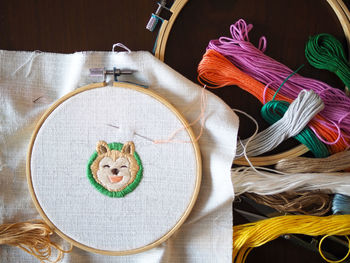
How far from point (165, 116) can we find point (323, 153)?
19.0 inches

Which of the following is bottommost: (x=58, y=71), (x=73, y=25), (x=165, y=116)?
(x=165, y=116)

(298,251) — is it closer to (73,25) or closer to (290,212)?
(290,212)

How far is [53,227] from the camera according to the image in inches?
37.0

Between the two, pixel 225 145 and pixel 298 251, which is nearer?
pixel 225 145

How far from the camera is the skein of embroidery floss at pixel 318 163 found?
0.98 m

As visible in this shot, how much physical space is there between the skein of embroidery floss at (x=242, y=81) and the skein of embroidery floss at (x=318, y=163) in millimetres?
32

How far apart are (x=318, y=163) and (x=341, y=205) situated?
0.46 ft

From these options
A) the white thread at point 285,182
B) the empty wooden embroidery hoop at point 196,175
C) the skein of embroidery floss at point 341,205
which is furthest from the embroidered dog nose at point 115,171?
the skein of embroidery floss at point 341,205

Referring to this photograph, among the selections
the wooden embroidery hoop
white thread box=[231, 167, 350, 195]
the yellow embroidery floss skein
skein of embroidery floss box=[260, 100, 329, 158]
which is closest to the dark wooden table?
the wooden embroidery hoop

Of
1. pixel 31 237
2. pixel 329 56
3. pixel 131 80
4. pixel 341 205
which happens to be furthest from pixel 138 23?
pixel 341 205

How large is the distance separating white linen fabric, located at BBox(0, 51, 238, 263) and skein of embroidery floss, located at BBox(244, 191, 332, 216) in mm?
123

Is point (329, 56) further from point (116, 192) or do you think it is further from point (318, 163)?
point (116, 192)

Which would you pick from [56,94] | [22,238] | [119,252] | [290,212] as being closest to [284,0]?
[290,212]

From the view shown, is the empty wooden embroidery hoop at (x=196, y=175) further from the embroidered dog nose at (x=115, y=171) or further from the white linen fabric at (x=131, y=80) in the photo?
the embroidered dog nose at (x=115, y=171)
